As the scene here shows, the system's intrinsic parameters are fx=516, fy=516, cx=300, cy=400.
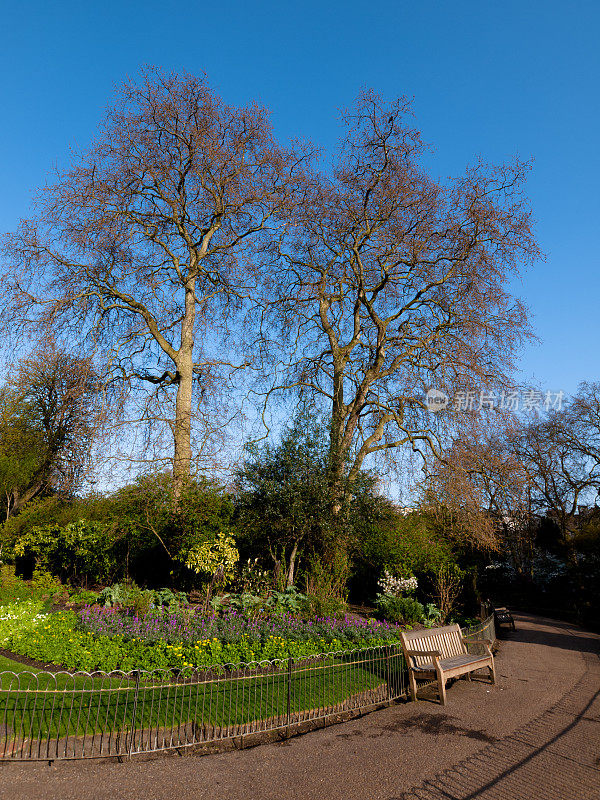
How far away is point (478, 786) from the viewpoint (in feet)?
15.6

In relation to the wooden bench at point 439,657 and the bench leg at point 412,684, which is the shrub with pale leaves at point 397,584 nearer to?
the wooden bench at point 439,657

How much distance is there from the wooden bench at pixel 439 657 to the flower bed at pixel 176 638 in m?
1.34

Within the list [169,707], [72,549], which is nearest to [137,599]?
[169,707]

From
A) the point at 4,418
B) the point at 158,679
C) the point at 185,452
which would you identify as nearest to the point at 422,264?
the point at 185,452

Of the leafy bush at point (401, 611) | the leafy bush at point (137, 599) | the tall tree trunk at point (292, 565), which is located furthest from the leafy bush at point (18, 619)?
the leafy bush at point (401, 611)

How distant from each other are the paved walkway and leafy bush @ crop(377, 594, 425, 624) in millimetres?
4702

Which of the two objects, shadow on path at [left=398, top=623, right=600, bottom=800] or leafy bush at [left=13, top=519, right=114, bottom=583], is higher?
leafy bush at [left=13, top=519, right=114, bottom=583]

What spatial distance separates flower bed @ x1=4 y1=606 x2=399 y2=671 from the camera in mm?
8141

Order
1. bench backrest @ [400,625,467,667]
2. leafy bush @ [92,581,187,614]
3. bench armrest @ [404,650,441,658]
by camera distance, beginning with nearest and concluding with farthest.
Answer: bench armrest @ [404,650,441,658], bench backrest @ [400,625,467,667], leafy bush @ [92,581,187,614]

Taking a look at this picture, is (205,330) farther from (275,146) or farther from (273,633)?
(273,633)

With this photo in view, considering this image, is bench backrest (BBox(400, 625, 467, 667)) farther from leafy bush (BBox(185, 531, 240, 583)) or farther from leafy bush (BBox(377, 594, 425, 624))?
leafy bush (BBox(185, 531, 240, 583))

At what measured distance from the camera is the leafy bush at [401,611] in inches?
483

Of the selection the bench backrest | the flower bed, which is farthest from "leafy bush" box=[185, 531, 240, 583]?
the bench backrest

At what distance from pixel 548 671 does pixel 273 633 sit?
5.45 m
